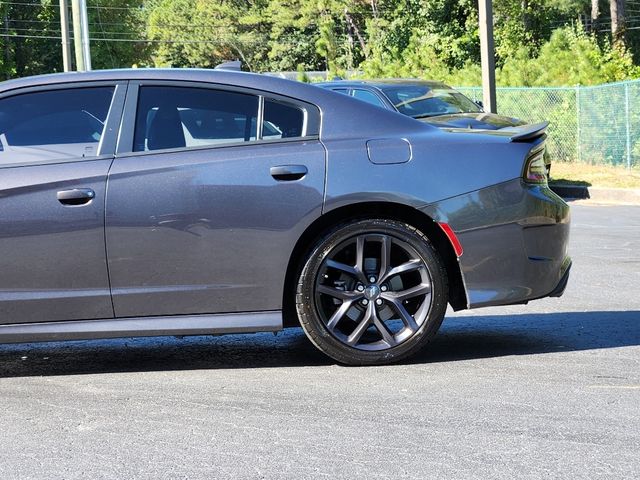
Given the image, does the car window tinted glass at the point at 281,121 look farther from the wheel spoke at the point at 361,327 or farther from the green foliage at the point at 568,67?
the green foliage at the point at 568,67

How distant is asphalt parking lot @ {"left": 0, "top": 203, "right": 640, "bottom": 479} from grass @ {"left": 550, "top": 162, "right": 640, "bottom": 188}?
11.5 meters

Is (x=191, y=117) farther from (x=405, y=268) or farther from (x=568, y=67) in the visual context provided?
(x=568, y=67)

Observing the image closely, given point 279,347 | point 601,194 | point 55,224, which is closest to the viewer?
point 55,224

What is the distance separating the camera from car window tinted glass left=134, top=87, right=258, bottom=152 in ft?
18.3

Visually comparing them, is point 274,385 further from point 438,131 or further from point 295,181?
point 438,131

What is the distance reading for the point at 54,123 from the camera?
5.62 m

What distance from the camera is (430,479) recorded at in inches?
153

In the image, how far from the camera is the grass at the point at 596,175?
59.4 ft

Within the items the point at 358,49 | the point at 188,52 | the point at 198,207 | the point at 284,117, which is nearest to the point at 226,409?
the point at 198,207

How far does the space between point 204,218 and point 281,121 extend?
2.26 feet

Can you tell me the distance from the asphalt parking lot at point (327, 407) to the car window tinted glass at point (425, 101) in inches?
315

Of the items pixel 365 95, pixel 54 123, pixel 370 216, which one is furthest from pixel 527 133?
pixel 365 95

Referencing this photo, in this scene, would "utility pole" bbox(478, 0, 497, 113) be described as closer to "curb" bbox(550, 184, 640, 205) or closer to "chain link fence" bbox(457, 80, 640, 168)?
"chain link fence" bbox(457, 80, 640, 168)

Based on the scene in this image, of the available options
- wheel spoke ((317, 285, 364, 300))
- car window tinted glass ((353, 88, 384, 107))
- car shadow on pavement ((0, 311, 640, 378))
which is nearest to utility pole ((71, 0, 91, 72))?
car window tinted glass ((353, 88, 384, 107))
